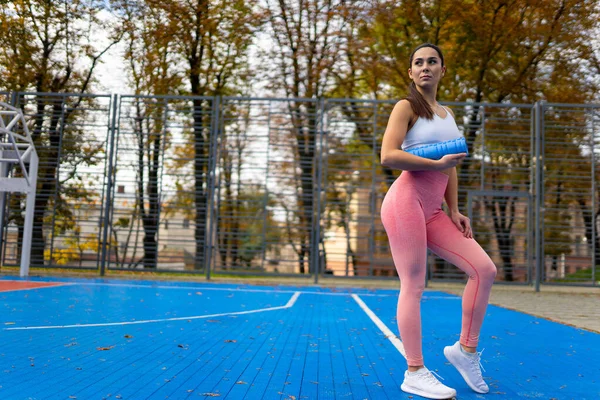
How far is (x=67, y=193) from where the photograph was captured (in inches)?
511

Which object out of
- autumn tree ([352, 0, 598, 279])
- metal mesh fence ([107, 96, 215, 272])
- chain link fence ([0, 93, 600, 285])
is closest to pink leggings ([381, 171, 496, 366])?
chain link fence ([0, 93, 600, 285])

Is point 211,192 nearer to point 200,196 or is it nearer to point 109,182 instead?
point 200,196

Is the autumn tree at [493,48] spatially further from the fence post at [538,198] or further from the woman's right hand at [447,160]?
the woman's right hand at [447,160]

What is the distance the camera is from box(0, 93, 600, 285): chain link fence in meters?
12.5

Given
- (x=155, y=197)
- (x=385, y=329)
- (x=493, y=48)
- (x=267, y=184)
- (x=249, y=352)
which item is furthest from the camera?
(x=493, y=48)

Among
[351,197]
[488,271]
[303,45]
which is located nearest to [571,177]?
[351,197]

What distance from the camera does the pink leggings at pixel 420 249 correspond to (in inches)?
110

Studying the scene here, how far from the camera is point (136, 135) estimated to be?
42.8ft

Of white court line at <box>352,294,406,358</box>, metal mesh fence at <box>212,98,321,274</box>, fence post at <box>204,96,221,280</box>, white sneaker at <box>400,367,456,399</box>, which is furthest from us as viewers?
metal mesh fence at <box>212,98,321,274</box>

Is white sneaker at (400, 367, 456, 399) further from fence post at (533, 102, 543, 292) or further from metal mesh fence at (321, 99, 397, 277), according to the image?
fence post at (533, 102, 543, 292)

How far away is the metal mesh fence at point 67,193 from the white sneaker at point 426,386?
10.9 meters

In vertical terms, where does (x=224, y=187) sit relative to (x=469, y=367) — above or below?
above

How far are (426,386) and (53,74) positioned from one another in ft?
48.6

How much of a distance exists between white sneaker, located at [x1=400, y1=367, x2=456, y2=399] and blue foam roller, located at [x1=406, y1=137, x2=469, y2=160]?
3.19ft
